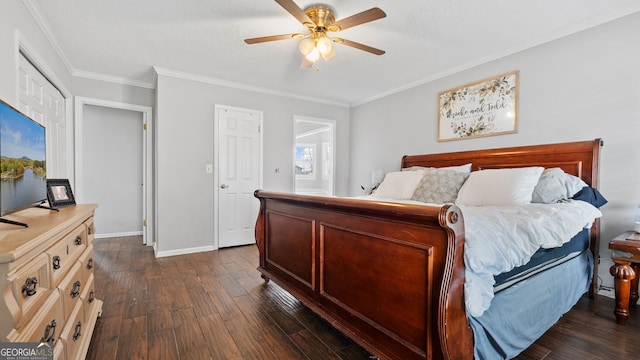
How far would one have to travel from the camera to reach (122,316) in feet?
6.84

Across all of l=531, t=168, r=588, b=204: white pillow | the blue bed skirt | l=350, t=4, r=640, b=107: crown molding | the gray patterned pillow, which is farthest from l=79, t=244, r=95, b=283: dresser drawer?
l=350, t=4, r=640, b=107: crown molding

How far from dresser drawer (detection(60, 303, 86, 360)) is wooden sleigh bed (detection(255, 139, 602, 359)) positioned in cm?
128

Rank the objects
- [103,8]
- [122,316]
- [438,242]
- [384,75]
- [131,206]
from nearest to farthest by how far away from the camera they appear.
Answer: [438,242], [122,316], [103,8], [384,75], [131,206]

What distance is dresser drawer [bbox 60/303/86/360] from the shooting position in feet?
4.24

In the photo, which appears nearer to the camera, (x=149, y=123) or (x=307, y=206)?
(x=307, y=206)

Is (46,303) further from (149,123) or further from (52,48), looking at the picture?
(149,123)

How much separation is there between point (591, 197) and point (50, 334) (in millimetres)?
3561

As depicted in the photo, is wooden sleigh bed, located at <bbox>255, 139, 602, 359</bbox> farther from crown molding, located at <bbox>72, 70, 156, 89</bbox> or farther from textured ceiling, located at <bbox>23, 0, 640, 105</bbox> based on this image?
crown molding, located at <bbox>72, 70, 156, 89</bbox>

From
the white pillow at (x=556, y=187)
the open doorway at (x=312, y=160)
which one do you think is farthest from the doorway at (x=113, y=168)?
the white pillow at (x=556, y=187)

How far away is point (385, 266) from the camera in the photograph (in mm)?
1443

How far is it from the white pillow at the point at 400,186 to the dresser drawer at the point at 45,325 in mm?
2941

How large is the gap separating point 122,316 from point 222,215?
6.85ft

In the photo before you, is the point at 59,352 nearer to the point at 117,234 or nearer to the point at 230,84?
the point at 230,84

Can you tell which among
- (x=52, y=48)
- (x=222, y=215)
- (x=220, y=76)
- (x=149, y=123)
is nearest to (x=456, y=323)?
(x=222, y=215)
